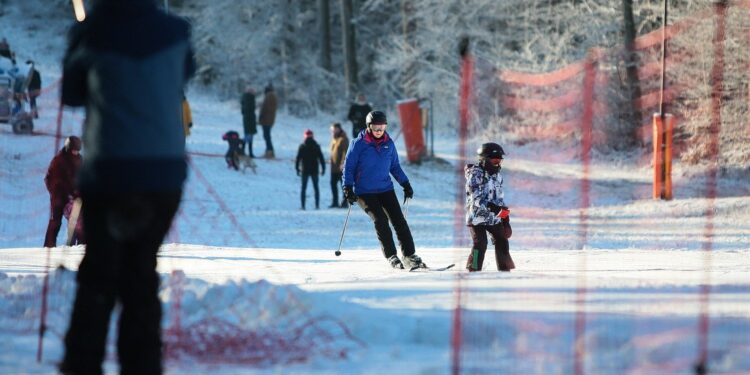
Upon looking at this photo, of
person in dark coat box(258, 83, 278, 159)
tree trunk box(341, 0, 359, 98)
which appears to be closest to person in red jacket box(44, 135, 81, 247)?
person in dark coat box(258, 83, 278, 159)

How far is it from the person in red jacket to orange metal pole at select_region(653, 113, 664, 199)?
9797mm

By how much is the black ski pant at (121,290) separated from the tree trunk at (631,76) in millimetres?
16654

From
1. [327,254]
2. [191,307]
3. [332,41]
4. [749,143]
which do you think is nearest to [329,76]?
[332,41]

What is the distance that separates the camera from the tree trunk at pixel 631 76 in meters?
20.7

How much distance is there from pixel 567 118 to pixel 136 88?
53.4 feet

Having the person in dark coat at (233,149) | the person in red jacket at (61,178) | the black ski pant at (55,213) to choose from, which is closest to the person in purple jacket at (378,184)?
the person in red jacket at (61,178)

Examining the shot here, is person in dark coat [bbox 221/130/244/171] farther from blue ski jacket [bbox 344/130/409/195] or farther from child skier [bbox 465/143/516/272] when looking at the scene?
child skier [bbox 465/143/516/272]

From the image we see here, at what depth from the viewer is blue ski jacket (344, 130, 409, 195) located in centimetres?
1073

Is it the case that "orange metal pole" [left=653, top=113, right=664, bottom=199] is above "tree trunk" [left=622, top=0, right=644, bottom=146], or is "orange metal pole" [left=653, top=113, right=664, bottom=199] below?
below

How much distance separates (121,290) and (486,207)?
570cm

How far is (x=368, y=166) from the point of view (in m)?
10.7

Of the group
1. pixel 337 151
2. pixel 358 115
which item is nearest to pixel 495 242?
pixel 337 151

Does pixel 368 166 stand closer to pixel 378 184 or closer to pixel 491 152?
pixel 378 184

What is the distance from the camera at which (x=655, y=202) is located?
66.5 feet
